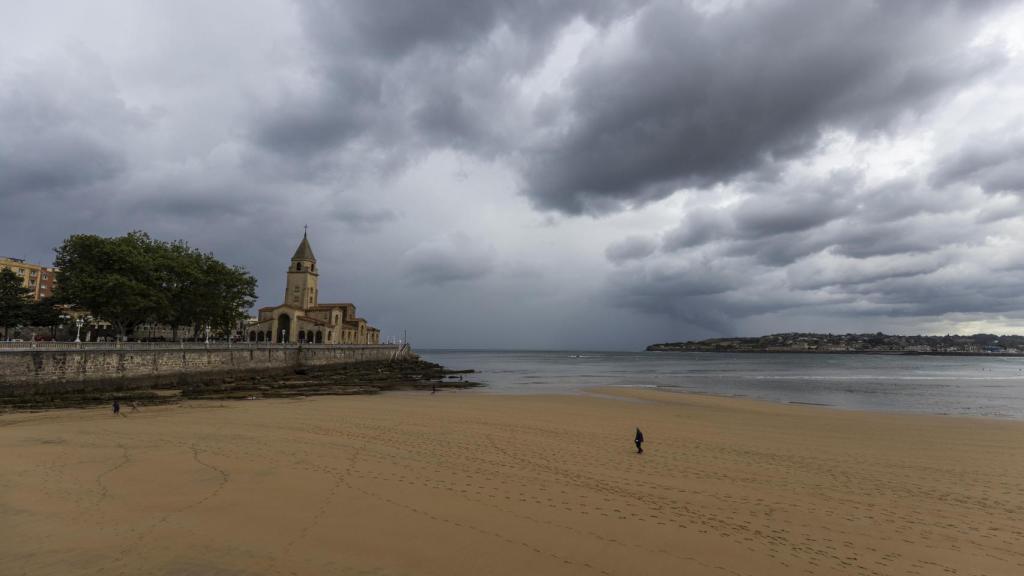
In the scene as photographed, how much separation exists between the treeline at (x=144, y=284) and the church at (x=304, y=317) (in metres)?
23.3

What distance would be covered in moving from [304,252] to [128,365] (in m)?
59.9

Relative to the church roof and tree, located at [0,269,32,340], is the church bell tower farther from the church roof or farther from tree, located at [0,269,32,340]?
tree, located at [0,269,32,340]

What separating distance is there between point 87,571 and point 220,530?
6.51ft

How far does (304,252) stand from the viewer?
95.4 meters

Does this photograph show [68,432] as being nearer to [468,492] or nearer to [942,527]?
[468,492]

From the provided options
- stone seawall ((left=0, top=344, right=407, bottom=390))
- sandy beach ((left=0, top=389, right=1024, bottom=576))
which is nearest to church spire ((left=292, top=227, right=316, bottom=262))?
stone seawall ((left=0, top=344, right=407, bottom=390))

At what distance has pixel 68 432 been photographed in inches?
720

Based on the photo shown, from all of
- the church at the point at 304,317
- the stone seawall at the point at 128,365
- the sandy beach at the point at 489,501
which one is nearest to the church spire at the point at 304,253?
the church at the point at 304,317

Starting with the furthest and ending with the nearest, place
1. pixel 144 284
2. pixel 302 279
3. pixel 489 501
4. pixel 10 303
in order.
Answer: pixel 302 279 → pixel 10 303 → pixel 144 284 → pixel 489 501

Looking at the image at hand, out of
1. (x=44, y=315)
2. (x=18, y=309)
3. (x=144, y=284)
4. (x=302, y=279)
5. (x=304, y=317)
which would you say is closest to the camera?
(x=144, y=284)

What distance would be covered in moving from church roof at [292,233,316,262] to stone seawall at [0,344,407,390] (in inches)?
1437

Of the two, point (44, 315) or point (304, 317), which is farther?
point (304, 317)

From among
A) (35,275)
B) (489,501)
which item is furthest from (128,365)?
(35,275)

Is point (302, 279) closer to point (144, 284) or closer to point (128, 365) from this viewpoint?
point (144, 284)
